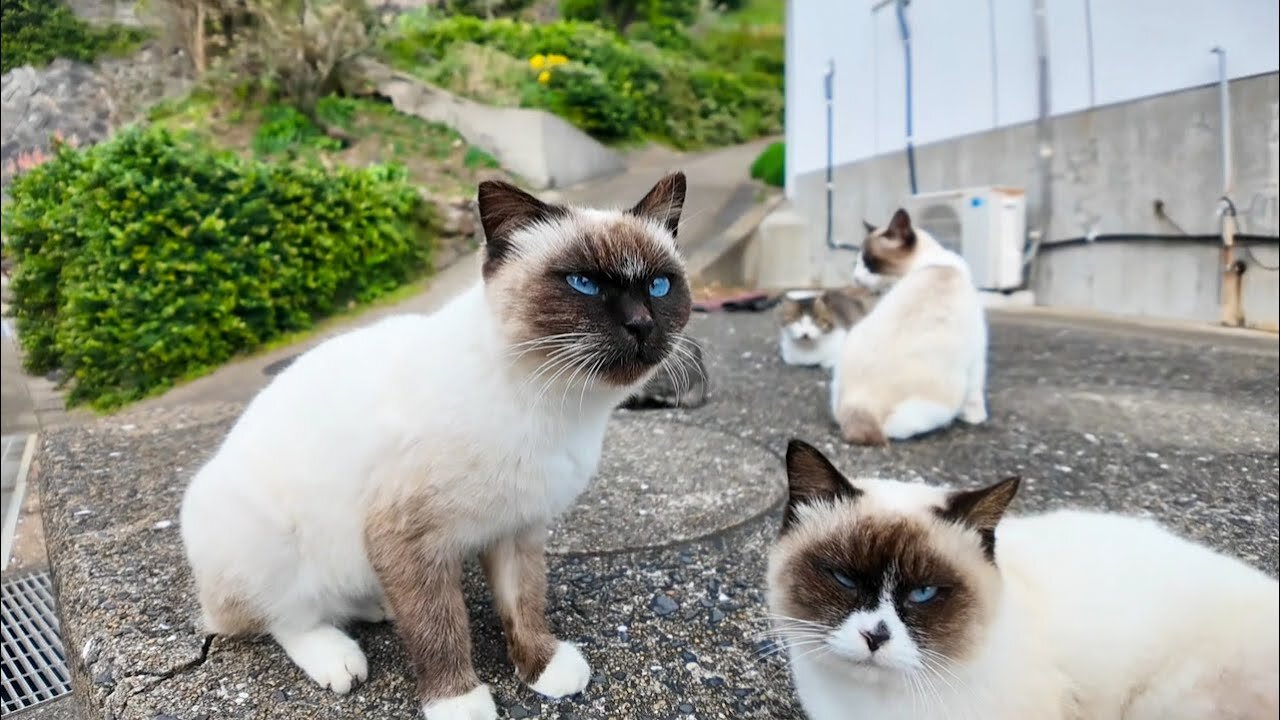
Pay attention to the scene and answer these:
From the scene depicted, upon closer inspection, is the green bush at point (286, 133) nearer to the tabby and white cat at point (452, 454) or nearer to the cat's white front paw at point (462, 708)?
the tabby and white cat at point (452, 454)

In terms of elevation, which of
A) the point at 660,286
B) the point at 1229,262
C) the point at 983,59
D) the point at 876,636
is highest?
the point at 983,59

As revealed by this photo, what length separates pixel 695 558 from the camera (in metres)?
2.06

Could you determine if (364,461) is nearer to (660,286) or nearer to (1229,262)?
(660,286)

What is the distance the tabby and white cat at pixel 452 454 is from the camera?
1341 mm

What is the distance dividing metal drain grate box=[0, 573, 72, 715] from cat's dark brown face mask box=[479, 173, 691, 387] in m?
1.78

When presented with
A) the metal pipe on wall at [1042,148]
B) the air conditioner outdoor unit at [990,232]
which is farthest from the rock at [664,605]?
the air conditioner outdoor unit at [990,232]

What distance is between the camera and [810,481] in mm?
1349

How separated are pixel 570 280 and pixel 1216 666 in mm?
1129

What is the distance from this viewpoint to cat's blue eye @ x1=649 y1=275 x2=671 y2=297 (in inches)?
55.6

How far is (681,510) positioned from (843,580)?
1221 mm

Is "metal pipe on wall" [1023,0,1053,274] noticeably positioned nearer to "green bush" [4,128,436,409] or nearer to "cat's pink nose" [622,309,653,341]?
"green bush" [4,128,436,409]

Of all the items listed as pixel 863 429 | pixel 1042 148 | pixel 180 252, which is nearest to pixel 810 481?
pixel 863 429

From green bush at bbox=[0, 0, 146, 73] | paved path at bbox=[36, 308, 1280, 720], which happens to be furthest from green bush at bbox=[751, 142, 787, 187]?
green bush at bbox=[0, 0, 146, 73]

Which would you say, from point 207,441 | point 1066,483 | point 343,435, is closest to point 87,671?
point 343,435
